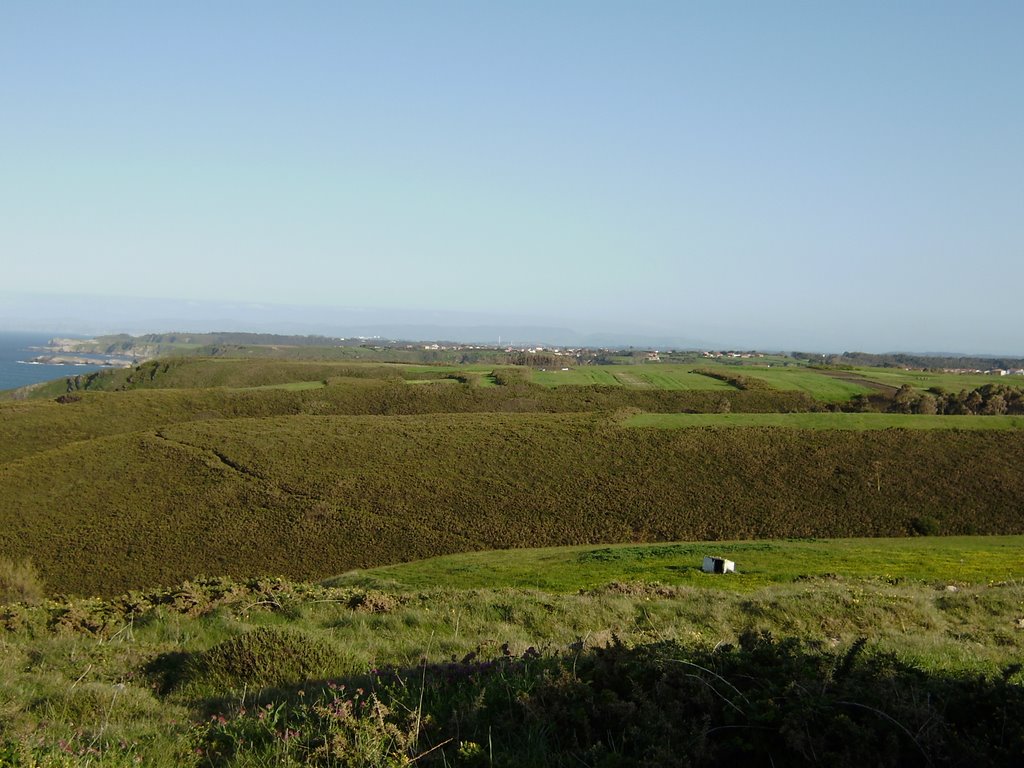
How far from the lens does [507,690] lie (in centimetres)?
582

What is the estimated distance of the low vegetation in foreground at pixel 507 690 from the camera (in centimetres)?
467

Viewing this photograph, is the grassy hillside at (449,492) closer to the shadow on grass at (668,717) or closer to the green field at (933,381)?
the shadow on grass at (668,717)

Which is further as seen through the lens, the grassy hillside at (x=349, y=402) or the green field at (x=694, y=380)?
the green field at (x=694, y=380)

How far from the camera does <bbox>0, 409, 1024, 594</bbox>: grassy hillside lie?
3653cm

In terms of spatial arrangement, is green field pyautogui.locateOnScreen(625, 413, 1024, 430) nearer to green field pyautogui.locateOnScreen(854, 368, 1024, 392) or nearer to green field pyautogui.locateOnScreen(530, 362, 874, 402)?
green field pyautogui.locateOnScreen(530, 362, 874, 402)

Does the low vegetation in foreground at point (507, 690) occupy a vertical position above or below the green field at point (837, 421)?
above

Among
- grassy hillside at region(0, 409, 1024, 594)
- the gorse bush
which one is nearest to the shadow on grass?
the gorse bush

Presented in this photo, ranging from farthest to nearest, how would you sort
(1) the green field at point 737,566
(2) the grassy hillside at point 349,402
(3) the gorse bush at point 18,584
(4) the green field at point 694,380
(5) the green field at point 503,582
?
(4) the green field at point 694,380
(2) the grassy hillside at point 349,402
(3) the gorse bush at point 18,584
(1) the green field at point 737,566
(5) the green field at point 503,582

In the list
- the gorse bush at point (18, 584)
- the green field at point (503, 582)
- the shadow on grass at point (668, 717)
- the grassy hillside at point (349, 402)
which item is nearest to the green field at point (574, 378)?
the grassy hillside at point (349, 402)

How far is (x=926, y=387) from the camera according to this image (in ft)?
272

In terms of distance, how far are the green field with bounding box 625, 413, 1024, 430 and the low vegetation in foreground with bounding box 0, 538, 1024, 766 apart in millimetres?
44146

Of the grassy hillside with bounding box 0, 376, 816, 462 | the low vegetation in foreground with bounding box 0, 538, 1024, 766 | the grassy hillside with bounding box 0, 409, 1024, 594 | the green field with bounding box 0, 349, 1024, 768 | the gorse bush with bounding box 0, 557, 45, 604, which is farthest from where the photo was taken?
the grassy hillside with bounding box 0, 376, 816, 462

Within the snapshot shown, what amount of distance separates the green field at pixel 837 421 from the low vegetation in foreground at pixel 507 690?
145ft

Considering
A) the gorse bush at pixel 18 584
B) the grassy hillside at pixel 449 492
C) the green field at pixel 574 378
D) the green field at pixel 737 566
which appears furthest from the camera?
the green field at pixel 574 378
